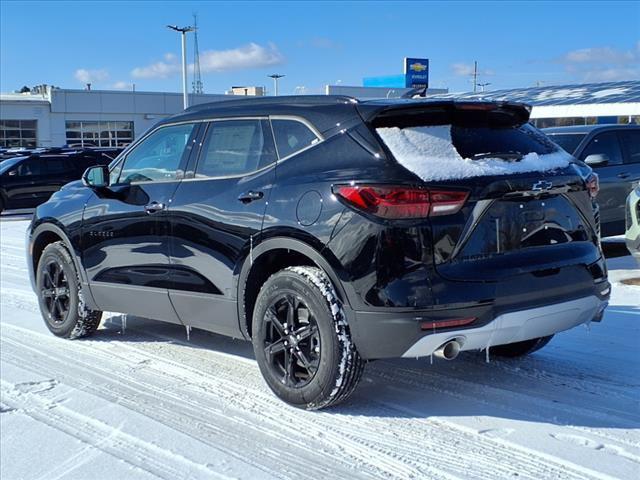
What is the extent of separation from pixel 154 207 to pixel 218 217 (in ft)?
2.37

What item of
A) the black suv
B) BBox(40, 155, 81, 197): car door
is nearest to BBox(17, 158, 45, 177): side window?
BBox(40, 155, 81, 197): car door

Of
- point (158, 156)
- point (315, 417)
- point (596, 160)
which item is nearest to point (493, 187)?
point (315, 417)

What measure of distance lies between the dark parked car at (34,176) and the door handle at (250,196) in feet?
55.2

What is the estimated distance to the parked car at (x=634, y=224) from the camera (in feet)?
22.2

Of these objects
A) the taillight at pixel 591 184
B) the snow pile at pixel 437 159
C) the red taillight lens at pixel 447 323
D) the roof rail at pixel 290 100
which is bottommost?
the red taillight lens at pixel 447 323

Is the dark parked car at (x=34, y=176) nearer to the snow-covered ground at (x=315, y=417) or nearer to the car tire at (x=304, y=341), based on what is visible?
the snow-covered ground at (x=315, y=417)

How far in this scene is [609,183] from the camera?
973 centimetres

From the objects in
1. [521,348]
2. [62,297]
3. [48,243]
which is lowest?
[521,348]

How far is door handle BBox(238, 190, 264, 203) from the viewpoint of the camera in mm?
4367

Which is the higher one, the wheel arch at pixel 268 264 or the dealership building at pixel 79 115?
the dealership building at pixel 79 115

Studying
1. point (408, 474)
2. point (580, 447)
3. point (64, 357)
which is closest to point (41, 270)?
point (64, 357)

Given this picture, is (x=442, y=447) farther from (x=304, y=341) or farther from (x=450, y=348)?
(x=304, y=341)

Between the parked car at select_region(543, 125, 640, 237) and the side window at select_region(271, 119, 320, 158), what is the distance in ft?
20.3

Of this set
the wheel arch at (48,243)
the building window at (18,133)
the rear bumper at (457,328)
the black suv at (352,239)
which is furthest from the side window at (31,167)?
the building window at (18,133)
